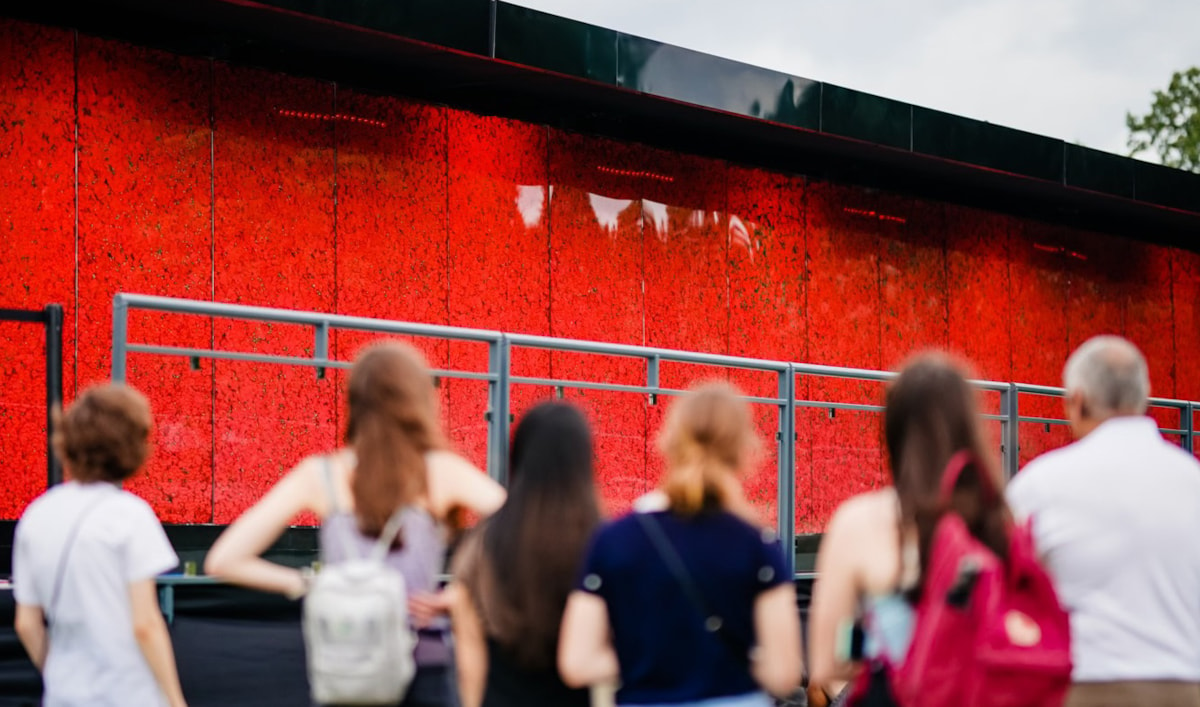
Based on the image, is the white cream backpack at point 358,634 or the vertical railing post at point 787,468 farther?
the vertical railing post at point 787,468

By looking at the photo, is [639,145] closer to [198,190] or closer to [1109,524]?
[198,190]

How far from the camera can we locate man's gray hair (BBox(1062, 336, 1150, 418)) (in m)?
4.28

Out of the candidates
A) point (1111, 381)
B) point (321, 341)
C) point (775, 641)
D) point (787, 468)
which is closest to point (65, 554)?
point (775, 641)

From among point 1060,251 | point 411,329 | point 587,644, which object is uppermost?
point 1060,251

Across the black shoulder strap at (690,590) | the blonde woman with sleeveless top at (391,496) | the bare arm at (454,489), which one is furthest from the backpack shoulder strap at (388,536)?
the black shoulder strap at (690,590)

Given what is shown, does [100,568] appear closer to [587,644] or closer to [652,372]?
[587,644]

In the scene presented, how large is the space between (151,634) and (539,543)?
1.34m

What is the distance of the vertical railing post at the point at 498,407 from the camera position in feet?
23.9

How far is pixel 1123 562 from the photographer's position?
161 inches

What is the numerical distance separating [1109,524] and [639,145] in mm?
10162

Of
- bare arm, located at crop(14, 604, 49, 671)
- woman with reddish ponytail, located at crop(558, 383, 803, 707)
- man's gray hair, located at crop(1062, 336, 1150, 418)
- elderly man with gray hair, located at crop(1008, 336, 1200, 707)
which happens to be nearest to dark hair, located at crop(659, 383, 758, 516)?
woman with reddish ponytail, located at crop(558, 383, 803, 707)

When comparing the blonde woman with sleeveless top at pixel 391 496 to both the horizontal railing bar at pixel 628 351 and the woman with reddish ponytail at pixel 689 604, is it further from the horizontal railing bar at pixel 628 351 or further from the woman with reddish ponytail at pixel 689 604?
the horizontal railing bar at pixel 628 351

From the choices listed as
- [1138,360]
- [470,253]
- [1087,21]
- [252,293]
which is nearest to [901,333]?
[470,253]

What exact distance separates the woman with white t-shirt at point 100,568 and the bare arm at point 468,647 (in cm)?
101
